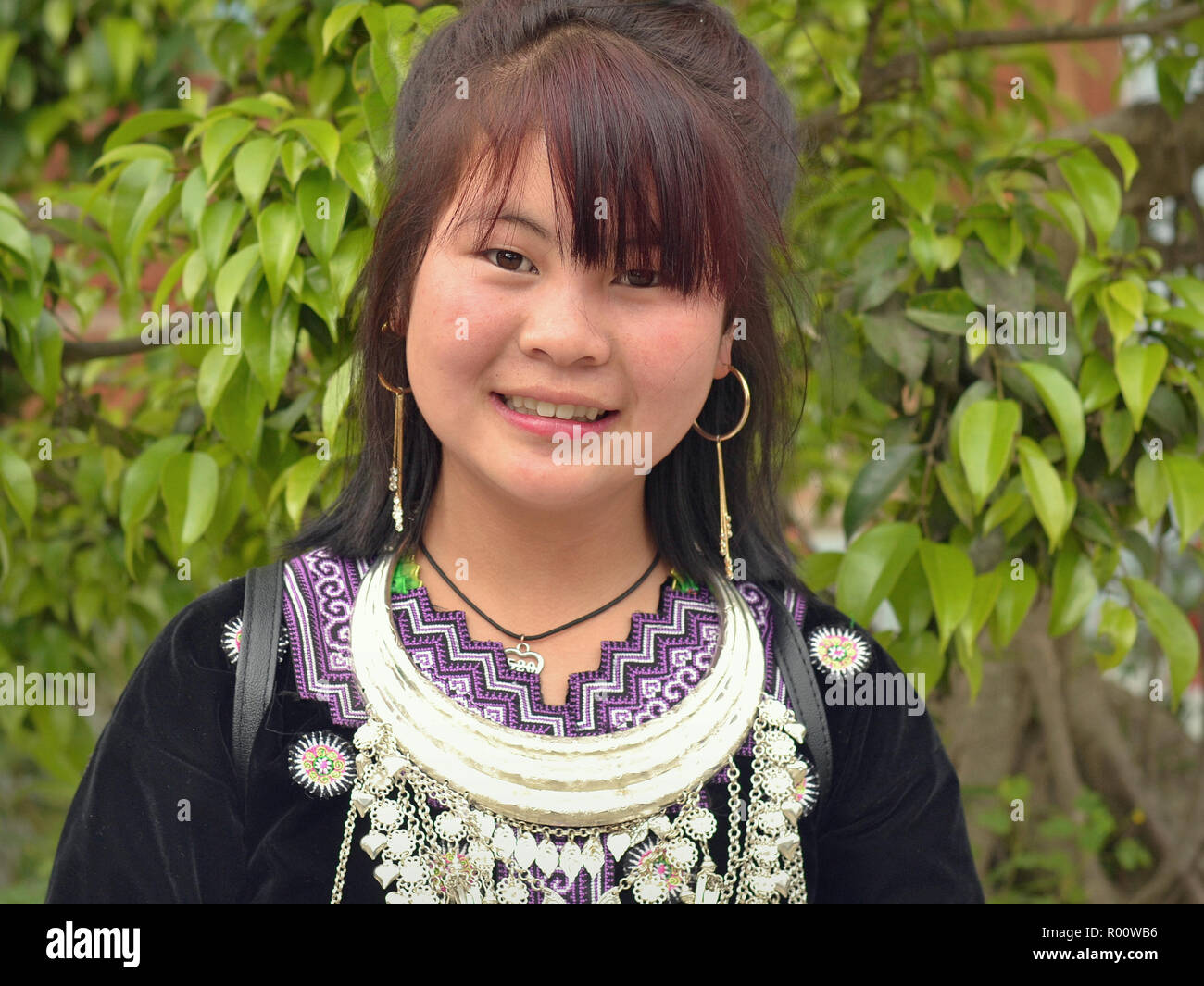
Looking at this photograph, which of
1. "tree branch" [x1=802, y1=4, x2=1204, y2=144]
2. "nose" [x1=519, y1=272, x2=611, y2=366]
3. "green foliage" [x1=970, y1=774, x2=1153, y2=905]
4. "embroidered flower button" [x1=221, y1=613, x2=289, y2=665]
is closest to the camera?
"nose" [x1=519, y1=272, x2=611, y2=366]

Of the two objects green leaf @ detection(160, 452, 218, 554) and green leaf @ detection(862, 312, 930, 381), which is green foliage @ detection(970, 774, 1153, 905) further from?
green leaf @ detection(160, 452, 218, 554)

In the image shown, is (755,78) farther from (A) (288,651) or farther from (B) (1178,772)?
(B) (1178,772)

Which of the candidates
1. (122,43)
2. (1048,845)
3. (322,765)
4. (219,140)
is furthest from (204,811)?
(1048,845)

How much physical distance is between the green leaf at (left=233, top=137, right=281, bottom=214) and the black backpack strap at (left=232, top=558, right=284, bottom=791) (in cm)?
42

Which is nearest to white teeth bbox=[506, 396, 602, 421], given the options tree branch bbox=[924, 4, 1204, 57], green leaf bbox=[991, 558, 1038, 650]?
green leaf bbox=[991, 558, 1038, 650]

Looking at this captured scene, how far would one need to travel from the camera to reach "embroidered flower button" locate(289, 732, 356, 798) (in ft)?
3.59

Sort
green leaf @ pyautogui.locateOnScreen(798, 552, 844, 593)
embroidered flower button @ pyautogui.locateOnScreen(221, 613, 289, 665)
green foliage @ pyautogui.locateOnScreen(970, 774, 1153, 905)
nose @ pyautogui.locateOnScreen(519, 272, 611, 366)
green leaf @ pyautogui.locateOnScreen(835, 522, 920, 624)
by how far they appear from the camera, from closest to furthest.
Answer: nose @ pyautogui.locateOnScreen(519, 272, 611, 366) → embroidered flower button @ pyautogui.locateOnScreen(221, 613, 289, 665) → green leaf @ pyautogui.locateOnScreen(835, 522, 920, 624) → green leaf @ pyautogui.locateOnScreen(798, 552, 844, 593) → green foliage @ pyautogui.locateOnScreen(970, 774, 1153, 905)

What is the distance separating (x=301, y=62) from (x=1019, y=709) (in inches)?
79.2

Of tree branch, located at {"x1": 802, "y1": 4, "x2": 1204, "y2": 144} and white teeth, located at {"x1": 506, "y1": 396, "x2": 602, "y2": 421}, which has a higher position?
tree branch, located at {"x1": 802, "y1": 4, "x2": 1204, "y2": 144}

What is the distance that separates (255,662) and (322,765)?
0.10 meters

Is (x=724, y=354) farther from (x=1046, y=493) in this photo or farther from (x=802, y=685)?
(x=1046, y=493)

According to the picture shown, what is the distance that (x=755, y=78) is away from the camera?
3.90 ft

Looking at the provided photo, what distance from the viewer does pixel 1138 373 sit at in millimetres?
1429

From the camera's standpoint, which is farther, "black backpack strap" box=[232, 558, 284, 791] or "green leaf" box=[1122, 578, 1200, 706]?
"green leaf" box=[1122, 578, 1200, 706]
